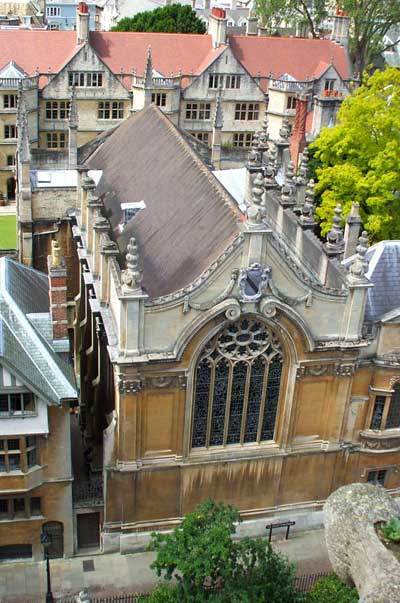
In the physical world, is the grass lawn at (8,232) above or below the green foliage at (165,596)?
below

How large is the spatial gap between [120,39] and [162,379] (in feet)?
166

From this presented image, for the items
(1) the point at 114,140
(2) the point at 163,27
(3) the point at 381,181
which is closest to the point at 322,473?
(3) the point at 381,181

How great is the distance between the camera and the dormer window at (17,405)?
2564cm

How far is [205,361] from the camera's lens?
89.6 ft

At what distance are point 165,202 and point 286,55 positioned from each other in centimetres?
4529

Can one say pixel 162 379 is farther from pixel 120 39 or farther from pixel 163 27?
pixel 163 27

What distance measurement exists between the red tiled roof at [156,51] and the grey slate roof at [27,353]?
44510 millimetres

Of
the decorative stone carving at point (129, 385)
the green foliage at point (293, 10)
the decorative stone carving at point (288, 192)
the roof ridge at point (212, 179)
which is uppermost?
the green foliage at point (293, 10)

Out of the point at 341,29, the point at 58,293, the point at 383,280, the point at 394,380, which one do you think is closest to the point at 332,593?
the point at 394,380

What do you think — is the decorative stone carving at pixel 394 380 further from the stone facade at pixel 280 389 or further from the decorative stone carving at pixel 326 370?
the decorative stone carving at pixel 326 370

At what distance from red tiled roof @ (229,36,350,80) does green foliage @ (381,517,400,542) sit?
6180cm

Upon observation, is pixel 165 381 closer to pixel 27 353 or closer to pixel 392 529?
pixel 27 353

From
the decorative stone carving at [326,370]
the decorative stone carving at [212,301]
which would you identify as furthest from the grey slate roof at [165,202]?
the decorative stone carving at [326,370]

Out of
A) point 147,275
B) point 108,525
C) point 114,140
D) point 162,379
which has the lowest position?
point 108,525
